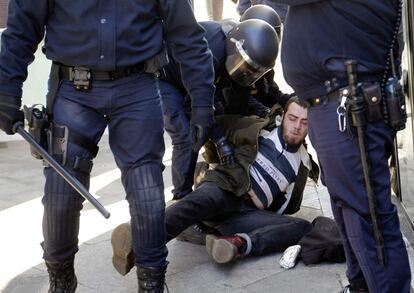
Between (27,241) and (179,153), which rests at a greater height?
(179,153)

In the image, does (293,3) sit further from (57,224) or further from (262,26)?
(262,26)

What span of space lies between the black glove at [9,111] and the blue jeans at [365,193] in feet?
4.08

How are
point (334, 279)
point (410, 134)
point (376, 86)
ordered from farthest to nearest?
1. point (410, 134)
2. point (334, 279)
3. point (376, 86)

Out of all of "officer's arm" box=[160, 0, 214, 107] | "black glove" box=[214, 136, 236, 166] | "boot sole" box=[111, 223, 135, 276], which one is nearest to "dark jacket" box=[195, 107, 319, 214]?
"black glove" box=[214, 136, 236, 166]

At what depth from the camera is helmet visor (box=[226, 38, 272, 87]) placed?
4.38 metres

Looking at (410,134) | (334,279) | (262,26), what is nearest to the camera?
(334,279)

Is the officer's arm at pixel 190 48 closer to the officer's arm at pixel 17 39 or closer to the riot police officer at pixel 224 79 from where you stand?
the officer's arm at pixel 17 39

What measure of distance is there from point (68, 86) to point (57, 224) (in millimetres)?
588

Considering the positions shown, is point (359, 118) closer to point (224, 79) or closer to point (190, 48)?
point (190, 48)

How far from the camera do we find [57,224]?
10.1 ft

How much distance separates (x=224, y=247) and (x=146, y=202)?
2.61 feet

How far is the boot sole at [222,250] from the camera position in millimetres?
3744

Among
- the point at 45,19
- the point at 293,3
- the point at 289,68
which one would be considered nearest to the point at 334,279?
the point at 289,68

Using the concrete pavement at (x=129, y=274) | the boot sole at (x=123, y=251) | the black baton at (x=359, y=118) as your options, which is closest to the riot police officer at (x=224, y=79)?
the concrete pavement at (x=129, y=274)
